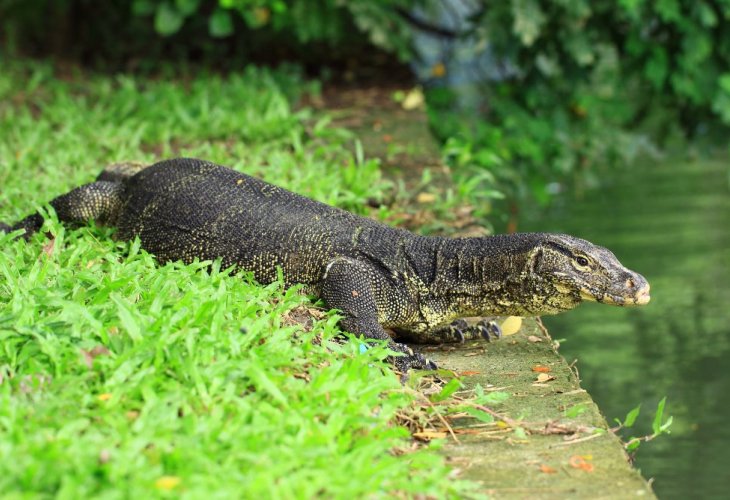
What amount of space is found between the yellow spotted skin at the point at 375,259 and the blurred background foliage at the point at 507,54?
14.0 ft

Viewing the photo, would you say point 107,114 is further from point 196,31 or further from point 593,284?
point 593,284

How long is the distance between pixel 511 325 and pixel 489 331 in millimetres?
157

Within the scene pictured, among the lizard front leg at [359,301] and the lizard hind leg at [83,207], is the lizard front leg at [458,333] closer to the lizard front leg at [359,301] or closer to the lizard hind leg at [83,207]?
the lizard front leg at [359,301]

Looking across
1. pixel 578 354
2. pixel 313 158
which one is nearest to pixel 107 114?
pixel 313 158

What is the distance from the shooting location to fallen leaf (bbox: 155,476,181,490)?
321 cm

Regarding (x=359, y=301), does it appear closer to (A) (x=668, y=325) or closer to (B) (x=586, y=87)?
(A) (x=668, y=325)

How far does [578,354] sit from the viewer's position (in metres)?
7.44

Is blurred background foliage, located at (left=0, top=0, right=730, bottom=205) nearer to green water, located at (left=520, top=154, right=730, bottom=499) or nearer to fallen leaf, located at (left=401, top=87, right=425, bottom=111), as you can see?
fallen leaf, located at (left=401, top=87, right=425, bottom=111)

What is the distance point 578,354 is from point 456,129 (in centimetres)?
397

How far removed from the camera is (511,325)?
18.9 feet

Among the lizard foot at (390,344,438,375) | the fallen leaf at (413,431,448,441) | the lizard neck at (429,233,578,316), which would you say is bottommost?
the lizard foot at (390,344,438,375)

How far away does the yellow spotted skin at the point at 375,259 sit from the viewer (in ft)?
16.9

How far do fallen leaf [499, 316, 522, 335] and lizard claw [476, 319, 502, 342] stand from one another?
7 cm

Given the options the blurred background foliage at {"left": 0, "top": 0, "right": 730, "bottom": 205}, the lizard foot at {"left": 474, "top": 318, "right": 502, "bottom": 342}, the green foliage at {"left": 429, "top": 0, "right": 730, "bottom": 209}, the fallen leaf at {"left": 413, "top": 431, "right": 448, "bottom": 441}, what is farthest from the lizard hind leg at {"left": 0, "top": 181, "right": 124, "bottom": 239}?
the green foliage at {"left": 429, "top": 0, "right": 730, "bottom": 209}
